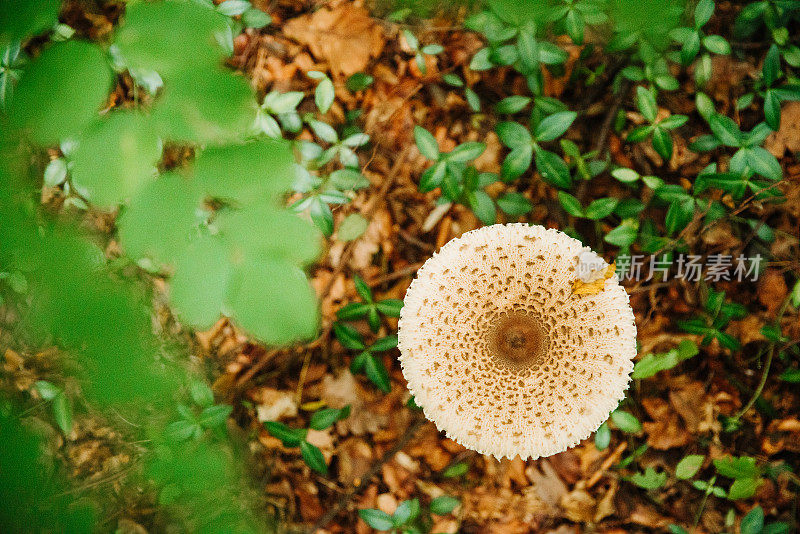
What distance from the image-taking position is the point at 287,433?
94.3 inches

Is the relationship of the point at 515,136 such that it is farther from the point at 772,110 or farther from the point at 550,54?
the point at 772,110

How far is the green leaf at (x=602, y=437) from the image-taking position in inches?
96.0

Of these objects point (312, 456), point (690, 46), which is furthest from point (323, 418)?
point (690, 46)

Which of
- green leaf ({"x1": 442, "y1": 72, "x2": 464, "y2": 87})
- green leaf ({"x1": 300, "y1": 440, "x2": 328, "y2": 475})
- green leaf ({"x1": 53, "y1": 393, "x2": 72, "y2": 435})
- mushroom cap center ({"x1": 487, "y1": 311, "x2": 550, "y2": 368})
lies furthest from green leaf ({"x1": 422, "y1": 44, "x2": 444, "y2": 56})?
green leaf ({"x1": 53, "y1": 393, "x2": 72, "y2": 435})

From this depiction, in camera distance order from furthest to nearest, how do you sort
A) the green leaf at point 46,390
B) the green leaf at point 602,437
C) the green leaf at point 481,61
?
the green leaf at point 481,61, the green leaf at point 602,437, the green leaf at point 46,390

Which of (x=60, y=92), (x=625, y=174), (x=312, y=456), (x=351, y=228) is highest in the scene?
(x=60, y=92)

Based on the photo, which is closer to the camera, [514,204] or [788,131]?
[514,204]

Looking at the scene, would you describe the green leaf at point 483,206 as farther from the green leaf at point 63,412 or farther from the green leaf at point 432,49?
the green leaf at point 63,412

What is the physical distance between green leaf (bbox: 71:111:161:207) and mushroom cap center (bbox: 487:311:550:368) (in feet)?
4.24

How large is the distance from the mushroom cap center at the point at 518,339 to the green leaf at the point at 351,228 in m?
1.04

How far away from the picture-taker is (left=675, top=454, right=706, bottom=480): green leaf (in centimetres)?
253

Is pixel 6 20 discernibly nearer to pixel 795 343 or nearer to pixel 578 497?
pixel 578 497

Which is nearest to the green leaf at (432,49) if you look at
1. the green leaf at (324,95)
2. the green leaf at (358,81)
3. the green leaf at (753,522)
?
the green leaf at (358,81)

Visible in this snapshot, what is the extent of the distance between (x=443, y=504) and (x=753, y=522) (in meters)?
1.45
